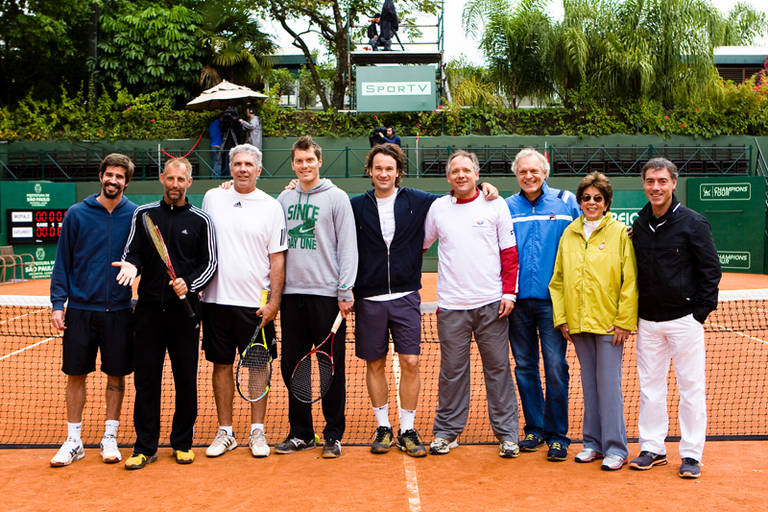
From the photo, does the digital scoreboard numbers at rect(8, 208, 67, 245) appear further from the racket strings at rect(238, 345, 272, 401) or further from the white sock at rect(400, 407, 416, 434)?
the white sock at rect(400, 407, 416, 434)

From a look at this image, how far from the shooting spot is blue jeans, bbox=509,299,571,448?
5.04m

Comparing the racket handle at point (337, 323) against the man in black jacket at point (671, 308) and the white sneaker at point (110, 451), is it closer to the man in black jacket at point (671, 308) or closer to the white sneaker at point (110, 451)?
the white sneaker at point (110, 451)

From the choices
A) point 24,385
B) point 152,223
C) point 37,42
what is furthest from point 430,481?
point 37,42

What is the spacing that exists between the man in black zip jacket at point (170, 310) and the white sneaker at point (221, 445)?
0.51 ft

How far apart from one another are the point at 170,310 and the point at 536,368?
2.63 meters

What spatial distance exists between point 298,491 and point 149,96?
871 inches

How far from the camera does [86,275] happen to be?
4949 millimetres

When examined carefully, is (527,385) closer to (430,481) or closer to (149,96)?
(430,481)

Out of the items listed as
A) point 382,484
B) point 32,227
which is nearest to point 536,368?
point 382,484

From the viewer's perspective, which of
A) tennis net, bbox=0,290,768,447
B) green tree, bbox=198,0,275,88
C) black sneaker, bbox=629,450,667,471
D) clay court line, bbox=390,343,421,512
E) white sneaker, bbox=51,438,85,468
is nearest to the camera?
clay court line, bbox=390,343,421,512

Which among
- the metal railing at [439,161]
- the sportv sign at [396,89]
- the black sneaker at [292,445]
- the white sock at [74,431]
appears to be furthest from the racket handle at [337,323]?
the sportv sign at [396,89]

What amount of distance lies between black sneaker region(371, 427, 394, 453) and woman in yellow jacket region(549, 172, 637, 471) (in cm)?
135

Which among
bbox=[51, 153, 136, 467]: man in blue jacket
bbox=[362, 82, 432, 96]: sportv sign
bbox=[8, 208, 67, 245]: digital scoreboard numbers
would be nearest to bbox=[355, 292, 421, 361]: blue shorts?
bbox=[51, 153, 136, 467]: man in blue jacket

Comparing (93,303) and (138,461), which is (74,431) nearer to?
(138,461)
